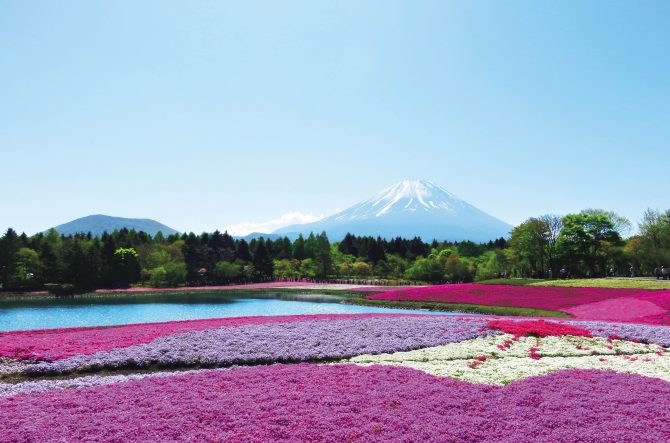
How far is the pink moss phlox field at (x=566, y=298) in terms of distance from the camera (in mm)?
34562

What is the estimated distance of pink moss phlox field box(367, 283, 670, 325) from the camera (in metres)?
34.6

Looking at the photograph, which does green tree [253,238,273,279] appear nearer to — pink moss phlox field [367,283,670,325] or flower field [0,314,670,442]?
pink moss phlox field [367,283,670,325]

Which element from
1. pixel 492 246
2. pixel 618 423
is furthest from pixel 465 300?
Result: pixel 492 246

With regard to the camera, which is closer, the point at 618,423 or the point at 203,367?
the point at 618,423

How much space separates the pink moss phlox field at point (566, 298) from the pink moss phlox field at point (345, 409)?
2361 cm

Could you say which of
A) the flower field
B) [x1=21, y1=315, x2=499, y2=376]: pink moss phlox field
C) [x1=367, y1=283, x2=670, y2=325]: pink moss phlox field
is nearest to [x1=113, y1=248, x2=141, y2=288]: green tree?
[x1=367, y1=283, x2=670, y2=325]: pink moss phlox field

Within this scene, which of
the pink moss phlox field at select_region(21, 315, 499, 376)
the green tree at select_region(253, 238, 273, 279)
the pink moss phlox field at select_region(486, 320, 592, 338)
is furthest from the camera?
the green tree at select_region(253, 238, 273, 279)

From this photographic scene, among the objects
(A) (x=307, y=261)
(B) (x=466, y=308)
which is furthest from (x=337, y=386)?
(A) (x=307, y=261)

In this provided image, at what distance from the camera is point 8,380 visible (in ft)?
51.9

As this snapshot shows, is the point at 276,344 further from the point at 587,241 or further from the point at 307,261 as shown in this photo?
the point at 307,261

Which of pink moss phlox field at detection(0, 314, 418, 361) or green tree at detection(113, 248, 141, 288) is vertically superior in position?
green tree at detection(113, 248, 141, 288)

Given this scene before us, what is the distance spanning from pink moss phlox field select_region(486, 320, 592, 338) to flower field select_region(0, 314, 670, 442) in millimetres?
113

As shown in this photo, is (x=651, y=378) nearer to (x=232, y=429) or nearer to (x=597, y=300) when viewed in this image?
(x=232, y=429)

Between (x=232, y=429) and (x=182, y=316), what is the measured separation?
1401 inches
